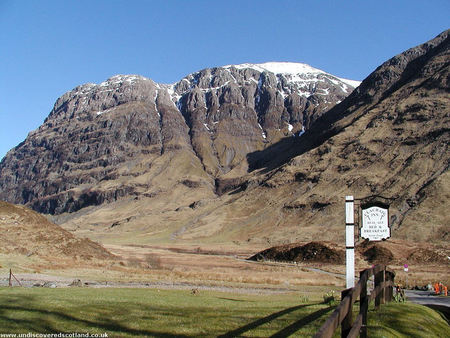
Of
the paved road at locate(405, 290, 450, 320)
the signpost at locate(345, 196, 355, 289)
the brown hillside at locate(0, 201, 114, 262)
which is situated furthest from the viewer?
the brown hillside at locate(0, 201, 114, 262)

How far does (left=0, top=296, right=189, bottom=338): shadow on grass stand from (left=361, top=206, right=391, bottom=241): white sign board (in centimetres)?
779

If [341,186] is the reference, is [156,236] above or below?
below

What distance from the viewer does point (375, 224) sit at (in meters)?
16.0

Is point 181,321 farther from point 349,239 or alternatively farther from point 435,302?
point 435,302

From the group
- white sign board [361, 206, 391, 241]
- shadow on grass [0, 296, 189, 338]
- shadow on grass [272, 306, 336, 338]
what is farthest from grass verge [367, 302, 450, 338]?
shadow on grass [0, 296, 189, 338]

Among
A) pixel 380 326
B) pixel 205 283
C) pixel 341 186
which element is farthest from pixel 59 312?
pixel 341 186

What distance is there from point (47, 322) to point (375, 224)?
1107 centimetres

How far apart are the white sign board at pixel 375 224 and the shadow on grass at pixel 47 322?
25.5 feet

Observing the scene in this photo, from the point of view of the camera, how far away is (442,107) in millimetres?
164875

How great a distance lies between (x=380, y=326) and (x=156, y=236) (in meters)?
182

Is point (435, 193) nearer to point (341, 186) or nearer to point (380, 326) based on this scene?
point (341, 186)

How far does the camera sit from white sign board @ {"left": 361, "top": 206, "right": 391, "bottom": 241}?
1586 cm

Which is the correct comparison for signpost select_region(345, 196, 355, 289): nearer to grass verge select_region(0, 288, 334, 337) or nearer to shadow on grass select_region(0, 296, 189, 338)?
grass verge select_region(0, 288, 334, 337)

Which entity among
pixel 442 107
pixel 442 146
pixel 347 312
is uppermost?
pixel 442 107
